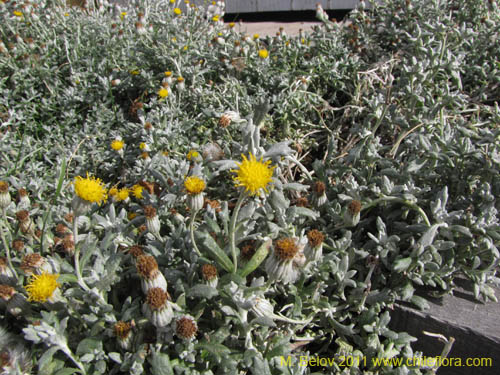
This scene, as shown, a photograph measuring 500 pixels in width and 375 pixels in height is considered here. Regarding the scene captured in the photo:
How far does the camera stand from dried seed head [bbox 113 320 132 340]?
4.82 ft

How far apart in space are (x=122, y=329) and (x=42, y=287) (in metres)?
0.36

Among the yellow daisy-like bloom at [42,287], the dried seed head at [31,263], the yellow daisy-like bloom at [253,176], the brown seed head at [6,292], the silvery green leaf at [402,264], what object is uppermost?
the yellow daisy-like bloom at [253,176]

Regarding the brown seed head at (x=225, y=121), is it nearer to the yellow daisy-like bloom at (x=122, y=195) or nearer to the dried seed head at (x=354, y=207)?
the yellow daisy-like bloom at (x=122, y=195)

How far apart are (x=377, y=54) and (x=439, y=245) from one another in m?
2.25

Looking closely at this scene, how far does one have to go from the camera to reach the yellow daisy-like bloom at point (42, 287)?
149 cm

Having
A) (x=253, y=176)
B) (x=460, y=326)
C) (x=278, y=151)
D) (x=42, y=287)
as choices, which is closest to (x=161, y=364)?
(x=42, y=287)

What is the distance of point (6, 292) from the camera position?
1574 mm

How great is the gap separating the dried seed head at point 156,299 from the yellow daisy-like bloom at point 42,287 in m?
0.43

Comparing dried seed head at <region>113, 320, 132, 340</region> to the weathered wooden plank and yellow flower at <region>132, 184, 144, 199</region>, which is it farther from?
the weathered wooden plank

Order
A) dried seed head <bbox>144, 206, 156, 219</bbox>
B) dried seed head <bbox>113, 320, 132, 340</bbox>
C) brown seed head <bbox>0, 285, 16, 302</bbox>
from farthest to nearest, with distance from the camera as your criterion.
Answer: dried seed head <bbox>144, 206, 156, 219</bbox> → brown seed head <bbox>0, 285, 16, 302</bbox> → dried seed head <bbox>113, 320, 132, 340</bbox>

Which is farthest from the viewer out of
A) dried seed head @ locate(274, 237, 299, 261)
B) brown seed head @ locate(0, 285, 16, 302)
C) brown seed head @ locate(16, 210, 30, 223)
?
brown seed head @ locate(16, 210, 30, 223)

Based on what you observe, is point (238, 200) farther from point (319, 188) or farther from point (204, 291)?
point (319, 188)

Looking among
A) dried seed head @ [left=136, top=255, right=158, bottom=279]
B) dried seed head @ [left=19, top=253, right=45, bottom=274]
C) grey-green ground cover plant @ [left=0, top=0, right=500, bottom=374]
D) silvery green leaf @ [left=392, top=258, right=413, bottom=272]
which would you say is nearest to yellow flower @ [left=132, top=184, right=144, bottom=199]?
grey-green ground cover plant @ [left=0, top=0, right=500, bottom=374]

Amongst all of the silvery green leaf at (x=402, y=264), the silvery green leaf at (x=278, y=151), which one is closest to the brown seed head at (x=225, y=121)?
the silvery green leaf at (x=278, y=151)
